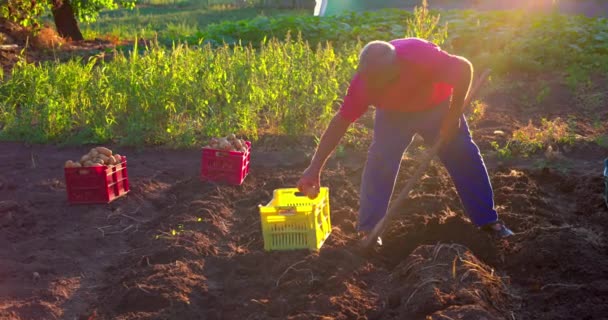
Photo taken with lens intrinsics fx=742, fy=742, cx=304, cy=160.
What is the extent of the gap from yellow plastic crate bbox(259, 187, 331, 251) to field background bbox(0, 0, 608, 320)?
0.10 metres

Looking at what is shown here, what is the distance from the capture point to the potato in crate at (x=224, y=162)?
6.59 meters

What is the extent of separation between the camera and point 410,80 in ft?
15.0

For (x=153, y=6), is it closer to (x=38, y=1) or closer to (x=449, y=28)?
(x=38, y=1)

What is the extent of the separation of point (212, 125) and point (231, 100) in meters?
0.39

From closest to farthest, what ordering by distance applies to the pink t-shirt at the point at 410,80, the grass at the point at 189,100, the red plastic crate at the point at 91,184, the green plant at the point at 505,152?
the pink t-shirt at the point at 410,80 → the red plastic crate at the point at 91,184 → the green plant at the point at 505,152 → the grass at the point at 189,100

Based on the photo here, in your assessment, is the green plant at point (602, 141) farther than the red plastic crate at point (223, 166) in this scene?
Yes

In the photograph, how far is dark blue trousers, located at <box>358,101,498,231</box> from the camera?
4879 millimetres

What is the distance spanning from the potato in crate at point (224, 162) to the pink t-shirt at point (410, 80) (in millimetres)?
2178

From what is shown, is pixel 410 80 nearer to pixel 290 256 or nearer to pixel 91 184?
pixel 290 256

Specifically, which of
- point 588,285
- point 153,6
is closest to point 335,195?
point 588,285

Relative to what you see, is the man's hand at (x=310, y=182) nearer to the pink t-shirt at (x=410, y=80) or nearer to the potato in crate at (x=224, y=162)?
the pink t-shirt at (x=410, y=80)

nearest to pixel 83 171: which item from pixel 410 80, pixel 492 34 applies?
pixel 410 80

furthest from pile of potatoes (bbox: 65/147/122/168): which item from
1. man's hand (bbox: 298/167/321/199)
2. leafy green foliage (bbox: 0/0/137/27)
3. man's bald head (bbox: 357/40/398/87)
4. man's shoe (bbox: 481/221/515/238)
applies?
leafy green foliage (bbox: 0/0/137/27)

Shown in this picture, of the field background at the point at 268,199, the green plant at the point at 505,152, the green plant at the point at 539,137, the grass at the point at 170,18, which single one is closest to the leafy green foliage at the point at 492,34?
the field background at the point at 268,199
